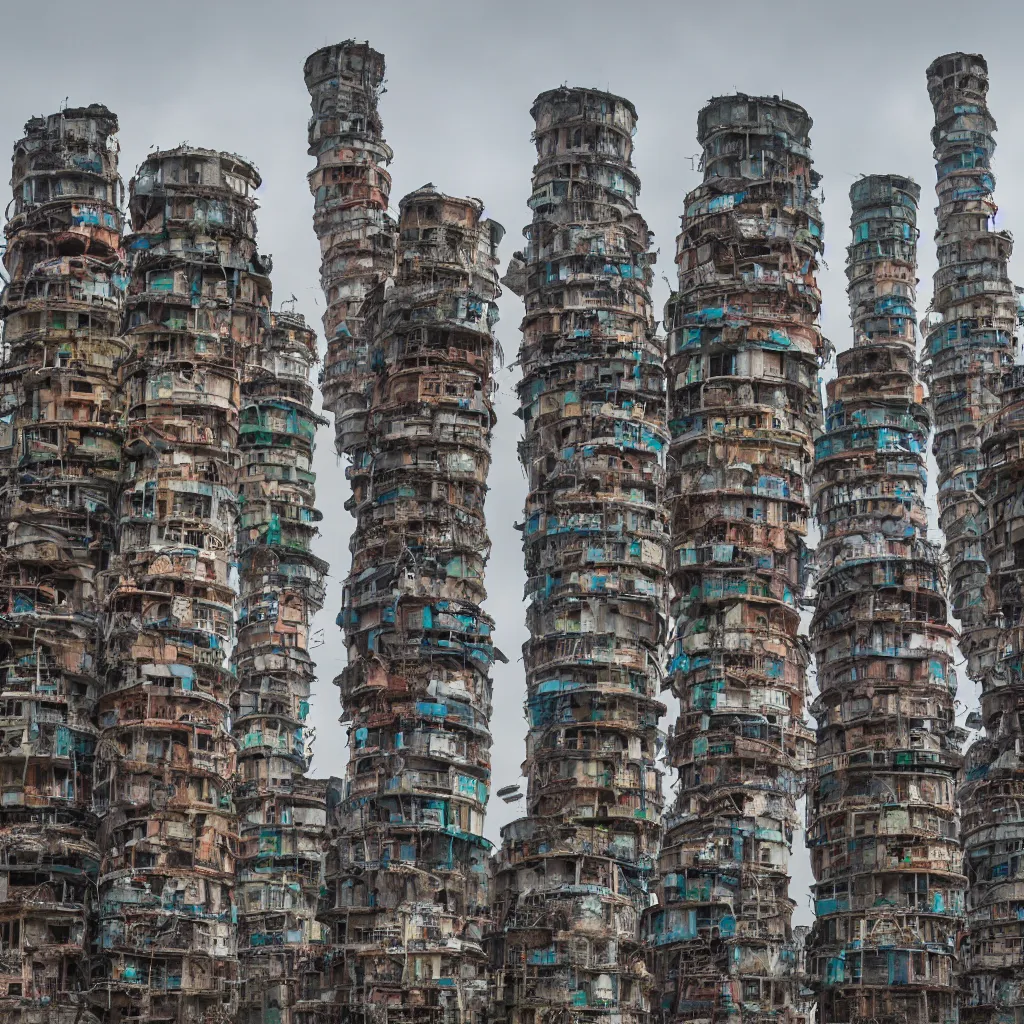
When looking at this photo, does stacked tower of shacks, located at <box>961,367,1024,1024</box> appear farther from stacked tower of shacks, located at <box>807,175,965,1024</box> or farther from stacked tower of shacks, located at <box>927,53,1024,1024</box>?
stacked tower of shacks, located at <box>807,175,965,1024</box>

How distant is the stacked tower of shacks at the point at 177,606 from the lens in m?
107

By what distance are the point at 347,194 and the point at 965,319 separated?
32.3 metres

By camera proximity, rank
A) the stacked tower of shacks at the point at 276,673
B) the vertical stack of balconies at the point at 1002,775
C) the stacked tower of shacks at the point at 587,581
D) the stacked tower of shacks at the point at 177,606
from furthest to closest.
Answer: the stacked tower of shacks at the point at 276,673, the vertical stack of balconies at the point at 1002,775, the stacked tower of shacks at the point at 587,581, the stacked tower of shacks at the point at 177,606

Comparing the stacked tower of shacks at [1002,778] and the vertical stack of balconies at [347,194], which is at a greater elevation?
the vertical stack of balconies at [347,194]

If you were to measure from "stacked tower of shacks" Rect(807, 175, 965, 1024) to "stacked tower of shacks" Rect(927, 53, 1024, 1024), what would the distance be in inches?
114

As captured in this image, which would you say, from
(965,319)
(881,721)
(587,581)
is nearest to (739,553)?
(587,581)

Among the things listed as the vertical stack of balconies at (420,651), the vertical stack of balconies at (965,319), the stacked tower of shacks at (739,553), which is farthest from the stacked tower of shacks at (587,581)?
the vertical stack of balconies at (965,319)

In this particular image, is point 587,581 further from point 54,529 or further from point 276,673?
point 54,529

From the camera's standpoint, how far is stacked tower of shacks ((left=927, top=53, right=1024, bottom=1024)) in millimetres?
113000

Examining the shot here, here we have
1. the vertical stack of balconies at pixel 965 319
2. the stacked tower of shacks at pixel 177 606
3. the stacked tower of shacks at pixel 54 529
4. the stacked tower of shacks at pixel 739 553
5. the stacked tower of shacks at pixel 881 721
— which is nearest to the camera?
the stacked tower of shacks at pixel 177 606

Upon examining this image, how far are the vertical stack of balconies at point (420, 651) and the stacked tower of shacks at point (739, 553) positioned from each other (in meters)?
8.64

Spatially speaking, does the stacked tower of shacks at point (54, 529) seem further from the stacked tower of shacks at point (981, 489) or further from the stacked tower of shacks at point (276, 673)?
the stacked tower of shacks at point (981, 489)

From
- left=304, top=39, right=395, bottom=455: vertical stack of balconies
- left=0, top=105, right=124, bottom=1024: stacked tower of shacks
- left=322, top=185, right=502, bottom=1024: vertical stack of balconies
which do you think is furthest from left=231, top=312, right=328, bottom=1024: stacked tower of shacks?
left=0, top=105, right=124, bottom=1024: stacked tower of shacks

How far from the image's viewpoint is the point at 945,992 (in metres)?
110
